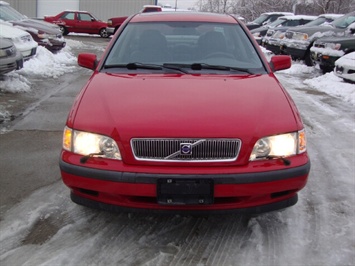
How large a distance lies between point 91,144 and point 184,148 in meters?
0.66

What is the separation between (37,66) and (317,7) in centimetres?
3539

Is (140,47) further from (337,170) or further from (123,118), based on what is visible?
(337,170)

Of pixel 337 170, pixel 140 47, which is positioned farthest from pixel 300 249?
pixel 140 47

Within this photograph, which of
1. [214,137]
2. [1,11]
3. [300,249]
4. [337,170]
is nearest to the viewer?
[214,137]

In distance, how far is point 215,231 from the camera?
319 cm

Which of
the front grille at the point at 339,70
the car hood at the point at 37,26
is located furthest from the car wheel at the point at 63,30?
the front grille at the point at 339,70

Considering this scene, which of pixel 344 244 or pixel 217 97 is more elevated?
pixel 217 97

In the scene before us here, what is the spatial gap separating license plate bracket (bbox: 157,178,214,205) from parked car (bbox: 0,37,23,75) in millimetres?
6175

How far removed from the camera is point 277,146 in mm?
2885

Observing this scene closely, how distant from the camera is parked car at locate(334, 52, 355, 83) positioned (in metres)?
9.19

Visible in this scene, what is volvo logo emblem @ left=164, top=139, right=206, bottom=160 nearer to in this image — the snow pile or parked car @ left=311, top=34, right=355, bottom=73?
the snow pile

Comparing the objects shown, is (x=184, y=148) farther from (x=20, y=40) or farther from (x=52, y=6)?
(x=52, y=6)

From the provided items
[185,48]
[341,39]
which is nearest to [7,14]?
[341,39]

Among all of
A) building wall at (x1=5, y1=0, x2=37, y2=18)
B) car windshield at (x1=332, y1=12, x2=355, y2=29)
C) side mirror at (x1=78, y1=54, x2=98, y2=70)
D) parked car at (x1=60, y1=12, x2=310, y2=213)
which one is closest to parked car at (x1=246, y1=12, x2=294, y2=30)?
car windshield at (x1=332, y1=12, x2=355, y2=29)
